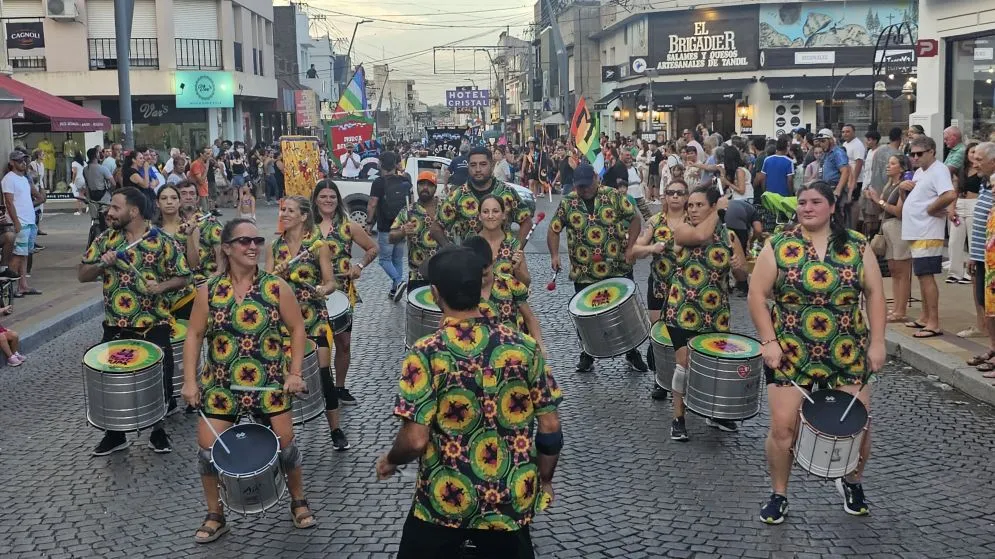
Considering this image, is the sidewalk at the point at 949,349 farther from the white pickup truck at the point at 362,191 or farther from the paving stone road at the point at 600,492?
the white pickup truck at the point at 362,191

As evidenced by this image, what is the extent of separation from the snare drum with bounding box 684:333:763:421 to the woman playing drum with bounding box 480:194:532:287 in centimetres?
126

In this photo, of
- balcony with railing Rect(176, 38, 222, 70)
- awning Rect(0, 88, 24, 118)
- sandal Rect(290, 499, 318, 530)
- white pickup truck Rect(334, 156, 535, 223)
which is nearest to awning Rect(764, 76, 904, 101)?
balcony with railing Rect(176, 38, 222, 70)

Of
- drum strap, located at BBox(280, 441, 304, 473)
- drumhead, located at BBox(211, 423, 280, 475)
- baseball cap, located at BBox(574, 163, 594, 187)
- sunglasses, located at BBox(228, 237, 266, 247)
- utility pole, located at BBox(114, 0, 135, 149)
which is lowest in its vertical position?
drum strap, located at BBox(280, 441, 304, 473)

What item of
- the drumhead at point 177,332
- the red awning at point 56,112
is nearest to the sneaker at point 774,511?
the drumhead at point 177,332

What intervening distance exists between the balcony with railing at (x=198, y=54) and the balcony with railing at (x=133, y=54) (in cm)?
100

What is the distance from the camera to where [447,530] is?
3.71 m

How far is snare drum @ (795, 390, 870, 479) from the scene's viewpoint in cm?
536

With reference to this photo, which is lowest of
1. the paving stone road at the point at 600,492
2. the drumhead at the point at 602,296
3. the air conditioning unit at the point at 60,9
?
the paving stone road at the point at 600,492

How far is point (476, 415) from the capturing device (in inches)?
144

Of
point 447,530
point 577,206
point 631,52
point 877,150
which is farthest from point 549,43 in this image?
point 447,530

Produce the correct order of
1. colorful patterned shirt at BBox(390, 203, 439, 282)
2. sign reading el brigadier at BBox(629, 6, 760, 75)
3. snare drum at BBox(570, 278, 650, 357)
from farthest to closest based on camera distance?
1. sign reading el brigadier at BBox(629, 6, 760, 75)
2. colorful patterned shirt at BBox(390, 203, 439, 282)
3. snare drum at BBox(570, 278, 650, 357)

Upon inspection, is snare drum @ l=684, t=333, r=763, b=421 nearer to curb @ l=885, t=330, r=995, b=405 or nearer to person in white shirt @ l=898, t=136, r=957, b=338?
curb @ l=885, t=330, r=995, b=405

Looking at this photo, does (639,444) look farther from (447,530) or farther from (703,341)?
(447,530)

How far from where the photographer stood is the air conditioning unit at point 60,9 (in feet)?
120
